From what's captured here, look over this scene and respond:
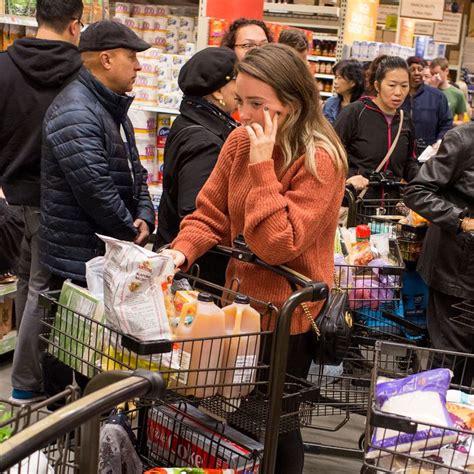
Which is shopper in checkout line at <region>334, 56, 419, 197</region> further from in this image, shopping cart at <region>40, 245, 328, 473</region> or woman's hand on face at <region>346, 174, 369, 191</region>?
shopping cart at <region>40, 245, 328, 473</region>

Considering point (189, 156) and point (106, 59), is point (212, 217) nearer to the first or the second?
point (189, 156)

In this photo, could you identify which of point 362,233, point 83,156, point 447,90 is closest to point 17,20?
point 83,156

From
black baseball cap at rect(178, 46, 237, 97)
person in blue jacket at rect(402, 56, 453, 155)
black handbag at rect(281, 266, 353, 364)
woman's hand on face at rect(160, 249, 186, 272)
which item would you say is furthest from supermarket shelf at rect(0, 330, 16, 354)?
person in blue jacket at rect(402, 56, 453, 155)

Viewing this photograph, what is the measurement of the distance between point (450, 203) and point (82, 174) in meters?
1.61

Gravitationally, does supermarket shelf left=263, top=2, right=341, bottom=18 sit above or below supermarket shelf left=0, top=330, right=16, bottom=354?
above

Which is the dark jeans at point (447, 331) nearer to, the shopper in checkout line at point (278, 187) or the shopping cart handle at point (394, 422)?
the shopper in checkout line at point (278, 187)

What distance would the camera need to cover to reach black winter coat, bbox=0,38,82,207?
3963 millimetres

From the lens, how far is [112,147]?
358cm

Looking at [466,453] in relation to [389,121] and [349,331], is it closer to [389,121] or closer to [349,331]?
[349,331]

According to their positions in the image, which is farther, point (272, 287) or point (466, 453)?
point (272, 287)

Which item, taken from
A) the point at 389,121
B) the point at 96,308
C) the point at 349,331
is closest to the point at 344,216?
the point at 389,121

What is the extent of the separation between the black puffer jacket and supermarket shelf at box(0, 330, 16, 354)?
1.25 metres

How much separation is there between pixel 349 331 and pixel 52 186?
5.37 ft

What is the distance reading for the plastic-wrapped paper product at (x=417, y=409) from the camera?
1832mm
